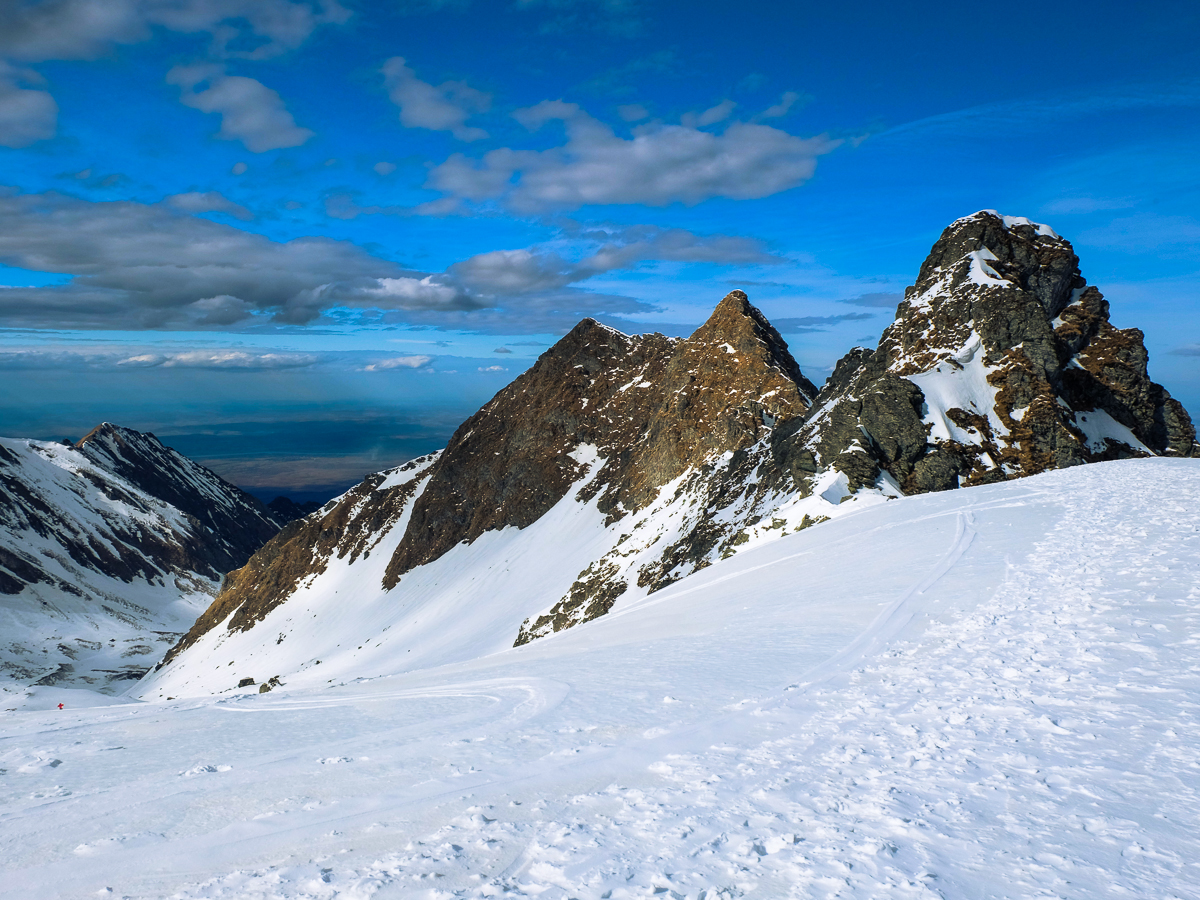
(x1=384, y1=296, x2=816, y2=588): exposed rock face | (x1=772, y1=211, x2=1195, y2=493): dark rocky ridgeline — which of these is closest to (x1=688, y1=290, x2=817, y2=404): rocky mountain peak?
(x1=384, y1=296, x2=816, y2=588): exposed rock face

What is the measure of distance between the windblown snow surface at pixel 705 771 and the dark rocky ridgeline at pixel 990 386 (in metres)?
22.8

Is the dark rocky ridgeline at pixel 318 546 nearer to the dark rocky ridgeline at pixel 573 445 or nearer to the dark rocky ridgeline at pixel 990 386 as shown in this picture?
the dark rocky ridgeline at pixel 573 445

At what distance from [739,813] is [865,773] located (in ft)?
5.72

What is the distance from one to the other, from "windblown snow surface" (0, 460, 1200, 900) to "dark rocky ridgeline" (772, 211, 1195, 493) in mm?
22776

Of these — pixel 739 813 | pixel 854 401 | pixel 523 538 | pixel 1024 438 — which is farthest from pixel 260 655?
pixel 739 813

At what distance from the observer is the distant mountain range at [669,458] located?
37.9m

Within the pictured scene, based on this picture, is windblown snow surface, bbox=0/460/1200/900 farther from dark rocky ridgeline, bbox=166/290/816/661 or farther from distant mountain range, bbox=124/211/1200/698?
dark rocky ridgeline, bbox=166/290/816/661

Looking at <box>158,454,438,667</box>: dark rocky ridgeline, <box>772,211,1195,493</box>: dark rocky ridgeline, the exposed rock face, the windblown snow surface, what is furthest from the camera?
<box>158,454,438,667</box>: dark rocky ridgeline

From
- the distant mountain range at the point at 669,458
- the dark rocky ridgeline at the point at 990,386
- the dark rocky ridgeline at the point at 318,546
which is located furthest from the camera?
the dark rocky ridgeline at the point at 318,546

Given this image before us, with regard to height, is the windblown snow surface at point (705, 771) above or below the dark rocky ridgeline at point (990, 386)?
below

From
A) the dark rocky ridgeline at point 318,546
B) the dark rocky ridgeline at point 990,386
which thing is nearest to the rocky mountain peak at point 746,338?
the dark rocky ridgeline at point 990,386

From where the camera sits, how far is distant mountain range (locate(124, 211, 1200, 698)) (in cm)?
3794

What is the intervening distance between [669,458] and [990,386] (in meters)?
34.8

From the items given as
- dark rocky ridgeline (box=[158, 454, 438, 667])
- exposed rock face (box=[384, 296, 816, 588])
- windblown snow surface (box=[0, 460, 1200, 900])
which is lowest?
dark rocky ridgeline (box=[158, 454, 438, 667])
